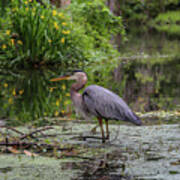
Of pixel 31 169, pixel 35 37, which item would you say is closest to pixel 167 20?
pixel 35 37

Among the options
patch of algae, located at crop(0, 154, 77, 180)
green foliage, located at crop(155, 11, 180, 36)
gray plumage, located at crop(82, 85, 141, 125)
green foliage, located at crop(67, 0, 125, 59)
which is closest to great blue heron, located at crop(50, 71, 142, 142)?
gray plumage, located at crop(82, 85, 141, 125)

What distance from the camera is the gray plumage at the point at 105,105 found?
605 cm

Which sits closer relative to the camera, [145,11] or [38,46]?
[38,46]

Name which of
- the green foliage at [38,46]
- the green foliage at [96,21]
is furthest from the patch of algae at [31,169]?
the green foliage at [96,21]

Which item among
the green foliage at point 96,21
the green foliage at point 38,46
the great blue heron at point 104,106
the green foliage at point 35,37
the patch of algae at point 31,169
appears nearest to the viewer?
the patch of algae at point 31,169

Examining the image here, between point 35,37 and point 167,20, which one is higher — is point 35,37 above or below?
below

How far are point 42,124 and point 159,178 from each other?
129 inches

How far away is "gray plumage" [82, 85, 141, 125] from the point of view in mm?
6051

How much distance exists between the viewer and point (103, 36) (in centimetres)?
1894

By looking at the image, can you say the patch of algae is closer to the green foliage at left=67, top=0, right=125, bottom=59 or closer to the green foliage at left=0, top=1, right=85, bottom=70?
the green foliage at left=0, top=1, right=85, bottom=70

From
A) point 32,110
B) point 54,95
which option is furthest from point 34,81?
point 32,110

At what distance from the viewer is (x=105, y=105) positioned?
239 inches

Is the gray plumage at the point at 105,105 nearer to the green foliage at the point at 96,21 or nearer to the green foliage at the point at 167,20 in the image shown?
the green foliage at the point at 96,21

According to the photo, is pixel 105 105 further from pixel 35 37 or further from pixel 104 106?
pixel 35 37
